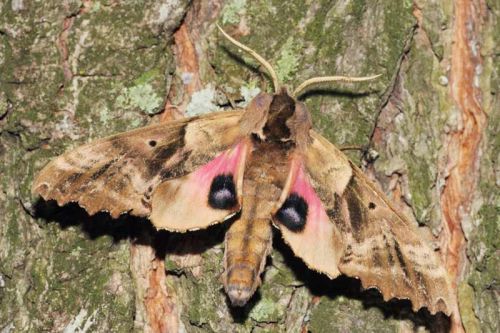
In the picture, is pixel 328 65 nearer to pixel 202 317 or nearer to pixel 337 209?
pixel 337 209

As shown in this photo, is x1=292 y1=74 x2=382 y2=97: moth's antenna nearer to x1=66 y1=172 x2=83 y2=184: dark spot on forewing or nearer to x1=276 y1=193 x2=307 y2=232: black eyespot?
x1=276 y1=193 x2=307 y2=232: black eyespot

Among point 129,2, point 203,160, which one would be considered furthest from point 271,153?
point 129,2

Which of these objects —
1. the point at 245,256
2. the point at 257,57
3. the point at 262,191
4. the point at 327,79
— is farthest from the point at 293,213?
the point at 257,57

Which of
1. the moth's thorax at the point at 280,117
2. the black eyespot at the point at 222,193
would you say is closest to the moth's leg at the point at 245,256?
the black eyespot at the point at 222,193

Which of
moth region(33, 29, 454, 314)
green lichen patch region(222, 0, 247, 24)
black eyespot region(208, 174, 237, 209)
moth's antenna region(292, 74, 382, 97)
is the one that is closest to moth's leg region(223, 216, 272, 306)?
moth region(33, 29, 454, 314)

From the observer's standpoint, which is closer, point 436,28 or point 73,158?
point 73,158

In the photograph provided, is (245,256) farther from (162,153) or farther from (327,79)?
(327,79)

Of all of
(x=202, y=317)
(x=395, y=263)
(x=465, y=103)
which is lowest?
(x=202, y=317)

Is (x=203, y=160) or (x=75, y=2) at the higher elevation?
(x=75, y=2)
